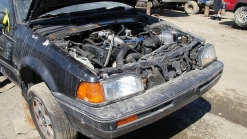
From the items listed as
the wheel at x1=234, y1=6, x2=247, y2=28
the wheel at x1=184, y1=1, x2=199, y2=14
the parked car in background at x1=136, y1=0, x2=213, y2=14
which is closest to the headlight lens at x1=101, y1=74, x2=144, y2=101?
the wheel at x1=234, y1=6, x2=247, y2=28

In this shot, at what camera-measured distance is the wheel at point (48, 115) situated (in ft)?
8.07

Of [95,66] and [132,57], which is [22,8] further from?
[132,57]

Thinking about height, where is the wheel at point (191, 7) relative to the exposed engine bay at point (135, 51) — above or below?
below

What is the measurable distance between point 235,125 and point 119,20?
6.83ft

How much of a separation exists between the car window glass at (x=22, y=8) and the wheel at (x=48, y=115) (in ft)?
3.20

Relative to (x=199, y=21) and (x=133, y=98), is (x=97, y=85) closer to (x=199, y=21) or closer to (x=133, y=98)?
(x=133, y=98)

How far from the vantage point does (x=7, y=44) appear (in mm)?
3248

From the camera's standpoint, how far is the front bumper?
214 centimetres

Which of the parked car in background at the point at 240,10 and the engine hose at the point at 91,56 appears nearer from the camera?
the engine hose at the point at 91,56

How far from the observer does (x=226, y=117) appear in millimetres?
3547

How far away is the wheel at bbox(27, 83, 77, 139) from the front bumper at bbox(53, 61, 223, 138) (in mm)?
131

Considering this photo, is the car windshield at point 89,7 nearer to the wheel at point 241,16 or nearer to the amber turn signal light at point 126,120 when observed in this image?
the amber turn signal light at point 126,120

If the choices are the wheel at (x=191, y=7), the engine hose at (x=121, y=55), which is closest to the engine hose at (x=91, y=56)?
the engine hose at (x=121, y=55)

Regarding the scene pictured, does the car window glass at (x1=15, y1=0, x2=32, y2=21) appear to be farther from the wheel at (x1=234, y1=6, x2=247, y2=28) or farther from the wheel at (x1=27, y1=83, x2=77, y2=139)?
the wheel at (x1=234, y1=6, x2=247, y2=28)
